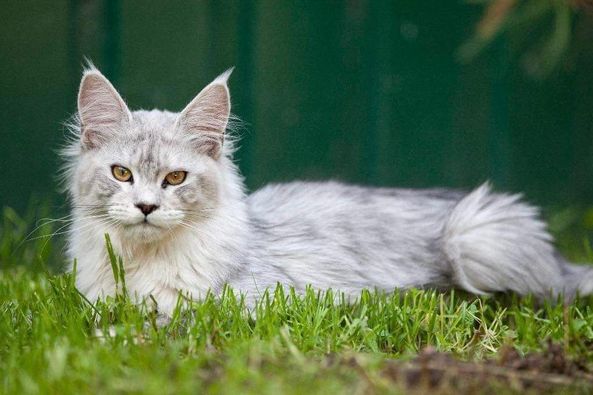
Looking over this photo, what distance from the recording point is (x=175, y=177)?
3.81 m

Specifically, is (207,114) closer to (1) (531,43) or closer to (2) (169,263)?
(2) (169,263)

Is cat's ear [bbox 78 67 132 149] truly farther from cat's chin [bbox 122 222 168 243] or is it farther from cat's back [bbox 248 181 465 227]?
cat's back [bbox 248 181 465 227]

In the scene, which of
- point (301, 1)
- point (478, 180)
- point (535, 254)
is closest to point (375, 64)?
point (301, 1)

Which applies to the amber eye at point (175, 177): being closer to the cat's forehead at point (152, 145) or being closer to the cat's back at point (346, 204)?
the cat's forehead at point (152, 145)

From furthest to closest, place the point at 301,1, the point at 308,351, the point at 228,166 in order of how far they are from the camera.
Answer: the point at 301,1
the point at 228,166
the point at 308,351

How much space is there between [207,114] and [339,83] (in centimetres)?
251

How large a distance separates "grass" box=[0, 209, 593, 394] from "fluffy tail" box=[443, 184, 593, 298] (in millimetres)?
274

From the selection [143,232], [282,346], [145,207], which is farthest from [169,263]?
[282,346]

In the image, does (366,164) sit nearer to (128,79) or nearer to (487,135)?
(487,135)

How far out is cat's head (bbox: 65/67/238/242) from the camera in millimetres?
3684

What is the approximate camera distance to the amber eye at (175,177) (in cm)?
380

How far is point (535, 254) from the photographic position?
459cm

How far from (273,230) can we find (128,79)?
2067mm

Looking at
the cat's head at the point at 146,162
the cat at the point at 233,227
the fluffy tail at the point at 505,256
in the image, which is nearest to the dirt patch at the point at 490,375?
the cat at the point at 233,227
